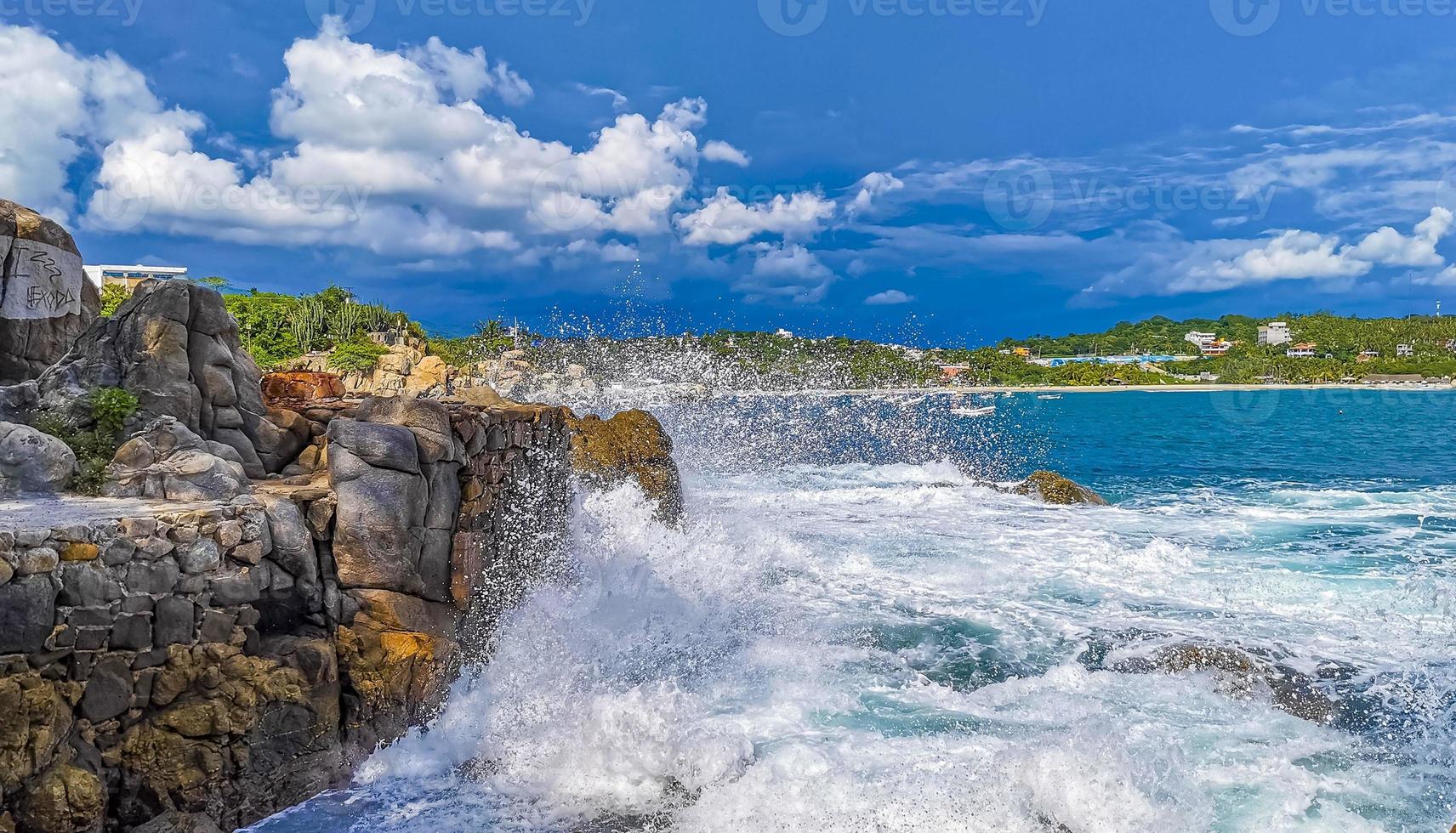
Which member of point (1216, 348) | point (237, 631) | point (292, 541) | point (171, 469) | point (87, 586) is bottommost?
point (237, 631)

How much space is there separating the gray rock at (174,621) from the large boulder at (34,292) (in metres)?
5.67

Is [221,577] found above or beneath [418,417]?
beneath

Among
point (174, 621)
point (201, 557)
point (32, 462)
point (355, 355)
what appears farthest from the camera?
point (355, 355)

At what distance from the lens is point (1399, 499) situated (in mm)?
27141

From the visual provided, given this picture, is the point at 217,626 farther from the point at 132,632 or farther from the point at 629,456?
the point at 629,456

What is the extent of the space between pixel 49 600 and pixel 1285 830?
9.62m

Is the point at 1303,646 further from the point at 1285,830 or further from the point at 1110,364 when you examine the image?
the point at 1110,364

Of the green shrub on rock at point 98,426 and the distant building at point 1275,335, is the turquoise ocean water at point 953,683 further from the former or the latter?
the distant building at point 1275,335

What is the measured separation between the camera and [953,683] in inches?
428

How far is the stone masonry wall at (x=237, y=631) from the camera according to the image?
6484 mm

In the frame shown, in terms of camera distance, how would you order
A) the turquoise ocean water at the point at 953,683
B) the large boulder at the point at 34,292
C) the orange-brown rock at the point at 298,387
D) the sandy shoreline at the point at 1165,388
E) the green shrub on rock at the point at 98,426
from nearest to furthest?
the turquoise ocean water at the point at 953,683 < the green shrub on rock at the point at 98,426 < the large boulder at the point at 34,292 < the orange-brown rock at the point at 298,387 < the sandy shoreline at the point at 1165,388

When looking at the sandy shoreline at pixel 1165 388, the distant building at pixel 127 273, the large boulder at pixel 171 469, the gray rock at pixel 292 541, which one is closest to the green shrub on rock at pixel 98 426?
the large boulder at pixel 171 469

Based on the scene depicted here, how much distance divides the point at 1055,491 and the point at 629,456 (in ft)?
39.8

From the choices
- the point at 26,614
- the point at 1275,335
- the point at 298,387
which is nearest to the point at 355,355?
the point at 298,387
